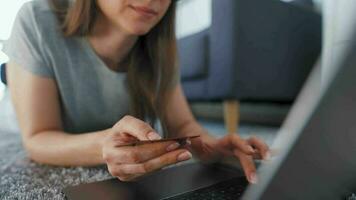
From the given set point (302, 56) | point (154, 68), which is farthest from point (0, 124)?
point (302, 56)

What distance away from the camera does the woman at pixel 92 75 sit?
0.86 feet

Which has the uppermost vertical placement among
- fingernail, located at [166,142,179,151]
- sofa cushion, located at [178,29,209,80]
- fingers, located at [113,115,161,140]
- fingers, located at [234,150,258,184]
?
sofa cushion, located at [178,29,209,80]

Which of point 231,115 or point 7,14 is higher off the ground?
point 7,14

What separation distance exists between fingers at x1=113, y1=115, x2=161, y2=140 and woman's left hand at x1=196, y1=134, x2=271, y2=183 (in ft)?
0.27

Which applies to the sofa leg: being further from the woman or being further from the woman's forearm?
the woman's forearm

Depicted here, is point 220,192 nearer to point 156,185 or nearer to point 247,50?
point 156,185

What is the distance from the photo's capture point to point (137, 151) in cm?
21

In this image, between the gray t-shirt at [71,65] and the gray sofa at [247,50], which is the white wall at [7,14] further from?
the gray sofa at [247,50]

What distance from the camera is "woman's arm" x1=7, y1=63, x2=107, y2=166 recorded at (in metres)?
0.28

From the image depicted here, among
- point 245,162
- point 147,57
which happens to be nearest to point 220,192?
point 245,162

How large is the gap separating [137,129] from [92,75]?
98mm

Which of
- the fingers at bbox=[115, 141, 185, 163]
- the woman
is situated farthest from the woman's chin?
the fingers at bbox=[115, 141, 185, 163]

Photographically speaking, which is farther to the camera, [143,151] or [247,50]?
[247,50]

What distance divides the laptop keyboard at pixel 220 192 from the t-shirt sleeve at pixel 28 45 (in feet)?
0.54
